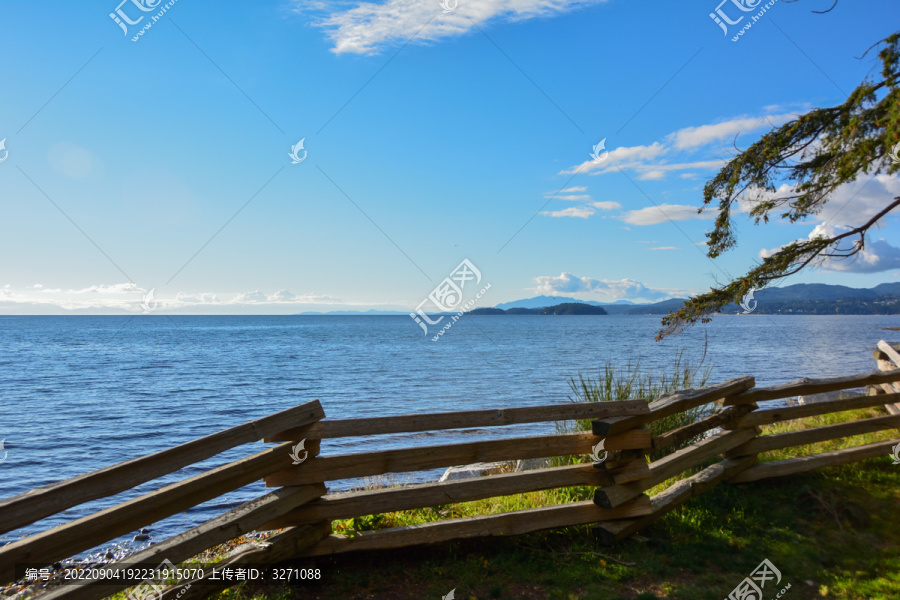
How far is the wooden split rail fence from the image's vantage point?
3.28 metres

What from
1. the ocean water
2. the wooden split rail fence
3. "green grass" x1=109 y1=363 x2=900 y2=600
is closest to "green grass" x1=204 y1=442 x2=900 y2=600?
"green grass" x1=109 y1=363 x2=900 y2=600

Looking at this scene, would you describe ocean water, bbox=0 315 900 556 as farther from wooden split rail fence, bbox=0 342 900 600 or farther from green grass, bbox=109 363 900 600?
green grass, bbox=109 363 900 600

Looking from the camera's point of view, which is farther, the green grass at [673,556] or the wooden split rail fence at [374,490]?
Answer: the green grass at [673,556]

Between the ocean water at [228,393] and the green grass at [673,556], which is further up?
the ocean water at [228,393]

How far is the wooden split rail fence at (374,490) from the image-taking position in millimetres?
3279

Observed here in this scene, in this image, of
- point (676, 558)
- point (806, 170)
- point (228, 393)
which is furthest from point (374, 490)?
point (228, 393)

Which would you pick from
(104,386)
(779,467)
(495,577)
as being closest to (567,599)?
(495,577)

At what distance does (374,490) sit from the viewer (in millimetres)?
4828

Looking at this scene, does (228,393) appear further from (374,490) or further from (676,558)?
(676,558)

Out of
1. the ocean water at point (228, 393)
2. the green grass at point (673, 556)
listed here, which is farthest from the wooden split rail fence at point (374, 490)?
the ocean water at point (228, 393)

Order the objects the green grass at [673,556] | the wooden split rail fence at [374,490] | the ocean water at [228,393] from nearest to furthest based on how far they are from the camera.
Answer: the wooden split rail fence at [374,490], the green grass at [673,556], the ocean water at [228,393]

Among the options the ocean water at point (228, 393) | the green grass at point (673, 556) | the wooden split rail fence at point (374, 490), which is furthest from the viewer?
the ocean water at point (228, 393)

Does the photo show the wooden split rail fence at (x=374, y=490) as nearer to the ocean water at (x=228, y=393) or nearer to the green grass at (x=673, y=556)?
the green grass at (x=673, y=556)

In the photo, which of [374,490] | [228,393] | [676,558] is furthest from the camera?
[228,393]
